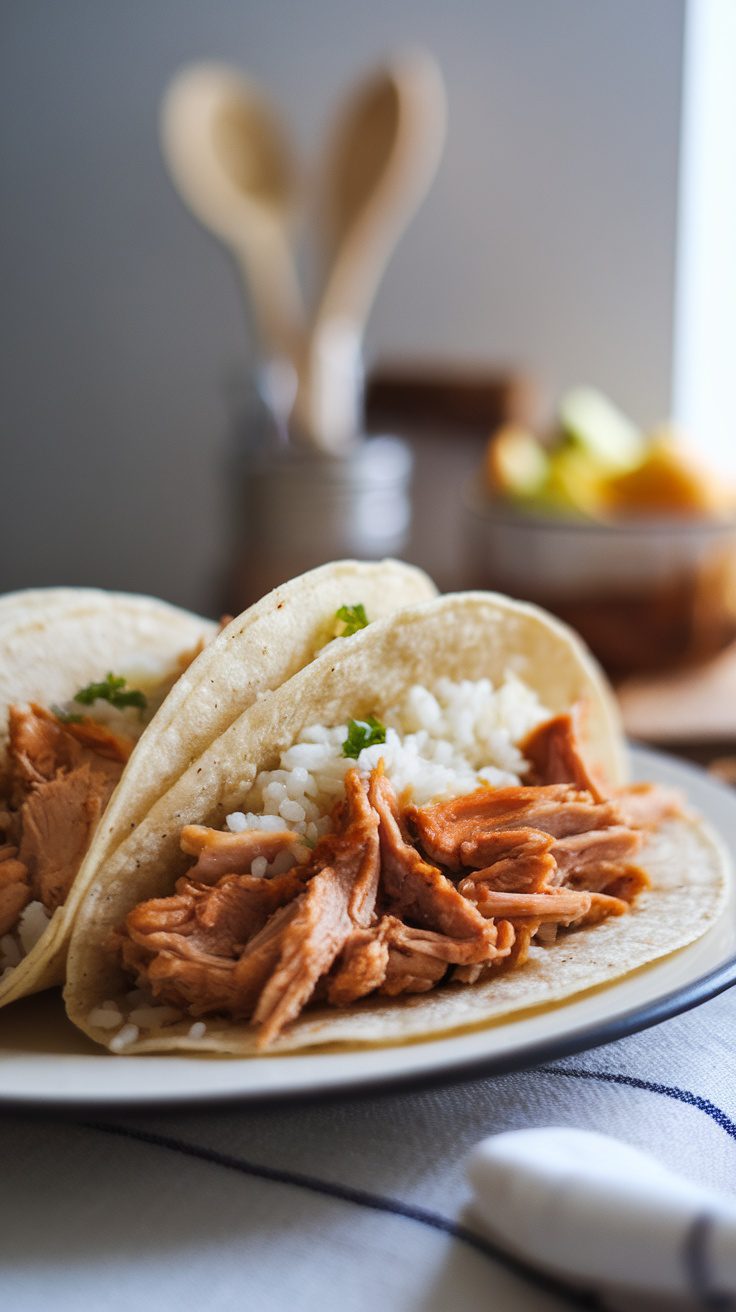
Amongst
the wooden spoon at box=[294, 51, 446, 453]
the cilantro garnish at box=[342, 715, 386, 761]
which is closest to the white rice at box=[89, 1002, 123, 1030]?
the cilantro garnish at box=[342, 715, 386, 761]

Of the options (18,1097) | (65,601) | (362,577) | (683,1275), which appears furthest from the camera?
(65,601)

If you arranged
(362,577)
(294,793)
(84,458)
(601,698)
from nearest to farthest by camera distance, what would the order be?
(294,793), (362,577), (601,698), (84,458)

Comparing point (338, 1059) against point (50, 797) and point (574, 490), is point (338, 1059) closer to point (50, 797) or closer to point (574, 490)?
point (50, 797)

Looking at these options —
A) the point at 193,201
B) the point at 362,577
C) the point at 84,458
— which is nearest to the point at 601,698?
the point at 362,577

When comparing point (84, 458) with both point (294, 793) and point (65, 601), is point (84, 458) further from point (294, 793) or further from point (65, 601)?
point (294, 793)

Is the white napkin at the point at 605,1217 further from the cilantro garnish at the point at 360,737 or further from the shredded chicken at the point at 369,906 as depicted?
the cilantro garnish at the point at 360,737

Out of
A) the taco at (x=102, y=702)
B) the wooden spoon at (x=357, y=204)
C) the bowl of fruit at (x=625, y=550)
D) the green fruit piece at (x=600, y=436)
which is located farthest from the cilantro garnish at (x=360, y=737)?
the wooden spoon at (x=357, y=204)
